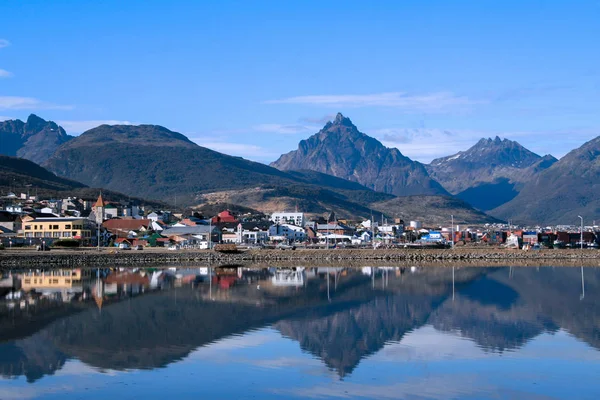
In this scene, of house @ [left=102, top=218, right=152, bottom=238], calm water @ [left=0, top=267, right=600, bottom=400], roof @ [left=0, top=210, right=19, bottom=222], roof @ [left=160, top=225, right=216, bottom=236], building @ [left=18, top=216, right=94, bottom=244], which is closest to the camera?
calm water @ [left=0, top=267, right=600, bottom=400]

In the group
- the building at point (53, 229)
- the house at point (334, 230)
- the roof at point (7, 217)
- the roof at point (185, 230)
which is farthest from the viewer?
the house at point (334, 230)

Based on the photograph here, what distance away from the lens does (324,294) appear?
4122 centimetres

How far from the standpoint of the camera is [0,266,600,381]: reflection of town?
2467 centimetres

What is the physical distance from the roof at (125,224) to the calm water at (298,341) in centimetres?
5593

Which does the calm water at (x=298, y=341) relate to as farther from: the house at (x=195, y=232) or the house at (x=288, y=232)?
the house at (x=288, y=232)

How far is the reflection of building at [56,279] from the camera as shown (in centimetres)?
4397

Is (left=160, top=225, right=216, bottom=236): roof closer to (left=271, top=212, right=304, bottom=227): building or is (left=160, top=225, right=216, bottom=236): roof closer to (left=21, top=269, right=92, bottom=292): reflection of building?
(left=271, top=212, right=304, bottom=227): building

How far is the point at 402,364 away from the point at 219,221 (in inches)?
3850

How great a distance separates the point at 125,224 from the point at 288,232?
81.1ft

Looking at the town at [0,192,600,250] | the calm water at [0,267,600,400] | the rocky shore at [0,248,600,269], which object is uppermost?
the town at [0,192,600,250]

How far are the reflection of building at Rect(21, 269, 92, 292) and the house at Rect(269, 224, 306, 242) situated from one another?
5638 centimetres

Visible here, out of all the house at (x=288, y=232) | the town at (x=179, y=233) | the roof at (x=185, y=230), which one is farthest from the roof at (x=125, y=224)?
the house at (x=288, y=232)

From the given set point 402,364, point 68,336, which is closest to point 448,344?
point 402,364

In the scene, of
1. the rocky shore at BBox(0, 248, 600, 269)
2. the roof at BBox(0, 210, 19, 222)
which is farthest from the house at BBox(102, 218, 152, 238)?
the rocky shore at BBox(0, 248, 600, 269)
